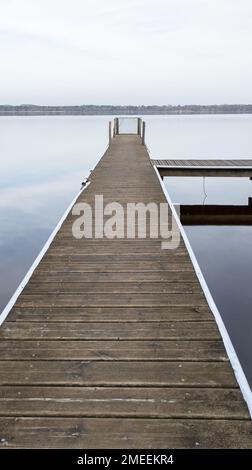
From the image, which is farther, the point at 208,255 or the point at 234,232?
the point at 234,232

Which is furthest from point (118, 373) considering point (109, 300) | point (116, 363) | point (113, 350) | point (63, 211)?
point (63, 211)

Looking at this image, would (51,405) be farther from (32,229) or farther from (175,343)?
(32,229)

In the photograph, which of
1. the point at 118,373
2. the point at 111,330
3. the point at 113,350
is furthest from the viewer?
the point at 111,330

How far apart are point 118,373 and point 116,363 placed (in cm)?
14

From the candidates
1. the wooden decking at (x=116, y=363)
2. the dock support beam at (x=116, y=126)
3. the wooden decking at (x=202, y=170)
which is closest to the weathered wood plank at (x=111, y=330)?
the wooden decking at (x=116, y=363)

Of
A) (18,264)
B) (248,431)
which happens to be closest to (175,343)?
(248,431)

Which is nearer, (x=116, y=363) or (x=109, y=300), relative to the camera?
(x=116, y=363)

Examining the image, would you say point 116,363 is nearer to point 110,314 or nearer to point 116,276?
Answer: point 110,314

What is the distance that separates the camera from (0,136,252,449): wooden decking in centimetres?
253

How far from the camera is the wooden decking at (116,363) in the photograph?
2525 millimetres

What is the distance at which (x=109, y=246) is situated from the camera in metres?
6.16

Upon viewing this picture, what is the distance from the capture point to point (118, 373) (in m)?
3.10
